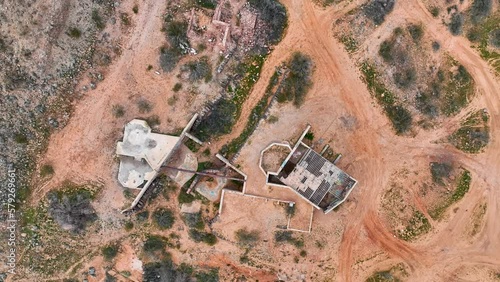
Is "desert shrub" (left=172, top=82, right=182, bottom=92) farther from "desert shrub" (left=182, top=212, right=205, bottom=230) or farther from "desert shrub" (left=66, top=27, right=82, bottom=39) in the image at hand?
"desert shrub" (left=182, top=212, right=205, bottom=230)

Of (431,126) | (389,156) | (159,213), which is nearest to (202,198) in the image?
(159,213)

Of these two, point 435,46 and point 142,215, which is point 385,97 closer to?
point 435,46

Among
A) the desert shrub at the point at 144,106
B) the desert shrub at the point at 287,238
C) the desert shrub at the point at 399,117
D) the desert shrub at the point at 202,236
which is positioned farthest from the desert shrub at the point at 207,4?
the desert shrub at the point at 287,238

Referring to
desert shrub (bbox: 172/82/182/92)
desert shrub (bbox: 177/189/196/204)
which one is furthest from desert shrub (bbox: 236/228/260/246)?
desert shrub (bbox: 172/82/182/92)

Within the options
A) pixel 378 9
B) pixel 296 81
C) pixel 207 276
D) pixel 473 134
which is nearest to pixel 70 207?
pixel 207 276

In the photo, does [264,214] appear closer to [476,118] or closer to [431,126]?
[431,126]

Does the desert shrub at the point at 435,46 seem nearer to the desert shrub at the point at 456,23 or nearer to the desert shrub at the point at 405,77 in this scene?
the desert shrub at the point at 456,23

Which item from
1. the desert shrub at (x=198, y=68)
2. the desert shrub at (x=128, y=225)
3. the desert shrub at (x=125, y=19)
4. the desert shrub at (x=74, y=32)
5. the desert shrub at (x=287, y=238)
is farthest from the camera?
the desert shrub at (x=287, y=238)
